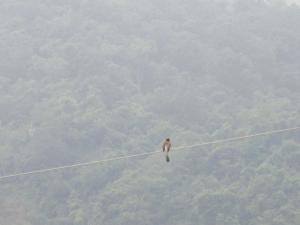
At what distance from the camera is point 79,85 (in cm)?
4694

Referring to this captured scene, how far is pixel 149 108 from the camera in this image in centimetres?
4531

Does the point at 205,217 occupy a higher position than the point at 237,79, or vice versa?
the point at 237,79

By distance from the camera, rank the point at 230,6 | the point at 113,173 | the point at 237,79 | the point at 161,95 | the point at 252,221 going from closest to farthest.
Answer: the point at 252,221 < the point at 113,173 < the point at 161,95 < the point at 237,79 < the point at 230,6

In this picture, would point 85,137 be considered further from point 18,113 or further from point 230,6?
point 230,6

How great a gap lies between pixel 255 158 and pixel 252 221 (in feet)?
17.9

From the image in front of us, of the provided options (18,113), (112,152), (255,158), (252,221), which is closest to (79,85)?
(18,113)

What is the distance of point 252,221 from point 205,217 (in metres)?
1.93

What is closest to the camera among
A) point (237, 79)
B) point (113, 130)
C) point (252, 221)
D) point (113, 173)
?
point (252, 221)

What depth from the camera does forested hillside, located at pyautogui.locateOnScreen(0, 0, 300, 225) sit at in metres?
35.9

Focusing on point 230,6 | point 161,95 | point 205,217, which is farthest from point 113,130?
point 230,6

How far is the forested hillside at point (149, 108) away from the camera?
118ft

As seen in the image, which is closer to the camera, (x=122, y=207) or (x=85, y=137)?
(x=122, y=207)

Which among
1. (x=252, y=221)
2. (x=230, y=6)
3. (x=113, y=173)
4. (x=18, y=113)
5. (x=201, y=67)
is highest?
(x=230, y=6)

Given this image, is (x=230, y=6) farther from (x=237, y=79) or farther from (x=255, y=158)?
(x=255, y=158)
